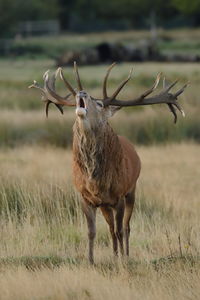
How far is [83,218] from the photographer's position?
13.4m

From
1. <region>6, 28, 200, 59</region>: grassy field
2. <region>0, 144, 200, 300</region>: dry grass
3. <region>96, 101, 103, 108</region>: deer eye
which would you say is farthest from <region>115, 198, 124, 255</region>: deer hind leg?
<region>6, 28, 200, 59</region>: grassy field

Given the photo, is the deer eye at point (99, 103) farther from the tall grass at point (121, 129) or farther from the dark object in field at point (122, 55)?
the dark object in field at point (122, 55)

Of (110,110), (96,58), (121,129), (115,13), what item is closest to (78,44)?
(96,58)

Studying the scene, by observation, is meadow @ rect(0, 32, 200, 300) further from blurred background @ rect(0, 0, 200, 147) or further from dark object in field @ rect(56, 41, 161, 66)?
dark object in field @ rect(56, 41, 161, 66)

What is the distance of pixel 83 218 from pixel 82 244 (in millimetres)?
1200

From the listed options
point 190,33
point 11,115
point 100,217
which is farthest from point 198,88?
point 190,33

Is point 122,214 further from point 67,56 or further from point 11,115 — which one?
point 67,56

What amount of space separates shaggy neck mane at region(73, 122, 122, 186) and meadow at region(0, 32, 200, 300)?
2.91 feet

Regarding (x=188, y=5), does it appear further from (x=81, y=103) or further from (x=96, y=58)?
(x=81, y=103)

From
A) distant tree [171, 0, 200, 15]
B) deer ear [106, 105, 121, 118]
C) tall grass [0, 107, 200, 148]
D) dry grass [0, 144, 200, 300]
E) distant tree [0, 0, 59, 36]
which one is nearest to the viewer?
dry grass [0, 144, 200, 300]

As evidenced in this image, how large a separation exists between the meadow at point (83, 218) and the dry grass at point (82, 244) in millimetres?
12

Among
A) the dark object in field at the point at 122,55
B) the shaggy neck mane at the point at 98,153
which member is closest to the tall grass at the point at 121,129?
the shaggy neck mane at the point at 98,153

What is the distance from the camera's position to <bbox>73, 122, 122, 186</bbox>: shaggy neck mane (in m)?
10.7

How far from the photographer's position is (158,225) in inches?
508
